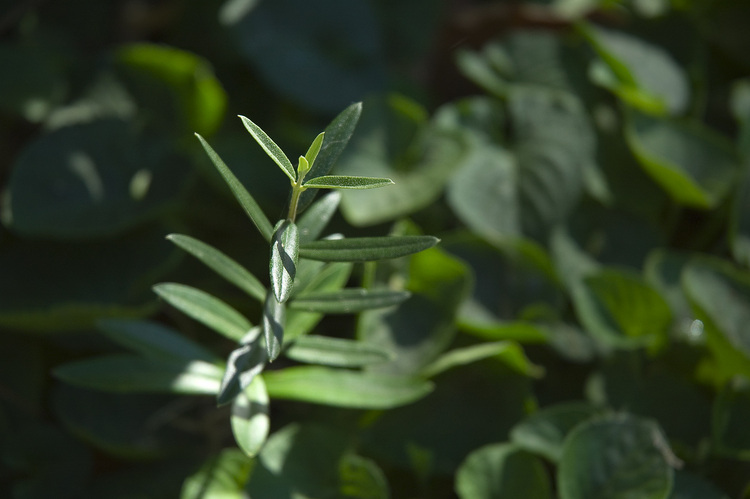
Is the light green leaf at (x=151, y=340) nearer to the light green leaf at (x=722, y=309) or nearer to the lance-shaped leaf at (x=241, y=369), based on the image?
the lance-shaped leaf at (x=241, y=369)

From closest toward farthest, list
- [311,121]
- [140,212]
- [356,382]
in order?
1. [356,382]
2. [140,212]
3. [311,121]

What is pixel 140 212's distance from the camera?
38.2 inches

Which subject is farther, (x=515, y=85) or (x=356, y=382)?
(x=515, y=85)

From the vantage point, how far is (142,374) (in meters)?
0.67

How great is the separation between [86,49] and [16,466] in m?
0.78

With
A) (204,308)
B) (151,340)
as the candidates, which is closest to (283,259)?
(204,308)

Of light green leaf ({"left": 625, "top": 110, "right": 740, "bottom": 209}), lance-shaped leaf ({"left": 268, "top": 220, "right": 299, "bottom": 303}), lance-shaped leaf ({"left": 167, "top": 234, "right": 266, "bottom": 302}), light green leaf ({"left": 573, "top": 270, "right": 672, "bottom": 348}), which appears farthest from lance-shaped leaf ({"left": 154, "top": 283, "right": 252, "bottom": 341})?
light green leaf ({"left": 625, "top": 110, "right": 740, "bottom": 209})

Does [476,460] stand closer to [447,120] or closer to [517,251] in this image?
[517,251]

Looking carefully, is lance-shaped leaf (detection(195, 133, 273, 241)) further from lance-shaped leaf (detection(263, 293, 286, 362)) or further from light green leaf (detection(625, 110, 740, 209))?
→ light green leaf (detection(625, 110, 740, 209))

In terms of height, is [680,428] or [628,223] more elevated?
[628,223]

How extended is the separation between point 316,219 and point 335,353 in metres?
0.12

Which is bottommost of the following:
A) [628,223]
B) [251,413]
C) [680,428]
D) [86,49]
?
[680,428]

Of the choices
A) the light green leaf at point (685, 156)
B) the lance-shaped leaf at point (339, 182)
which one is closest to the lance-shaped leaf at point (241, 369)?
the lance-shaped leaf at point (339, 182)

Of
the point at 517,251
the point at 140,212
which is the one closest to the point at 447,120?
the point at 517,251
